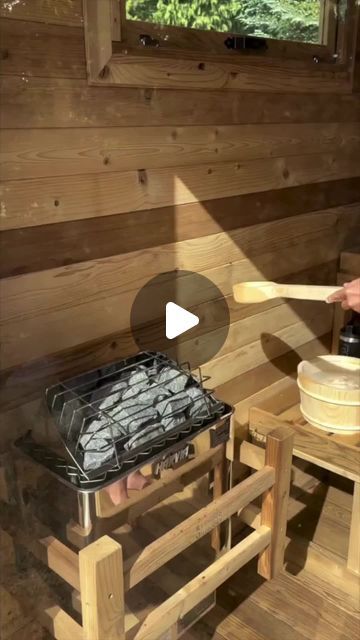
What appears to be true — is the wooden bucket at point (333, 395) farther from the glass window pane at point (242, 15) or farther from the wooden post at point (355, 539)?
the glass window pane at point (242, 15)

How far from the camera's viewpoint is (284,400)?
1688mm

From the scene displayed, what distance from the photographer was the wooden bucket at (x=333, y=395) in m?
1.47

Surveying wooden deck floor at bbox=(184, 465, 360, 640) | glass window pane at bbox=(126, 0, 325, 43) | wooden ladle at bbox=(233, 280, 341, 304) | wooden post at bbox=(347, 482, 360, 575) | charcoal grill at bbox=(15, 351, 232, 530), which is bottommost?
wooden deck floor at bbox=(184, 465, 360, 640)

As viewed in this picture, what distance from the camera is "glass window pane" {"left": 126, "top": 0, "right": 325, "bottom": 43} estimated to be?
1190 millimetres

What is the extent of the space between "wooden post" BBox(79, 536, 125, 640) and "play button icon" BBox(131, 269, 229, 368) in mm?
448

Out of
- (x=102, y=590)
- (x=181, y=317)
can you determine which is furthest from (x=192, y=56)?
(x=102, y=590)

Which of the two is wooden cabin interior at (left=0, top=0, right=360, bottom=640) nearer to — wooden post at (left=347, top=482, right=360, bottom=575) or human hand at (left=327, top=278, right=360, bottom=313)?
wooden post at (left=347, top=482, right=360, bottom=575)

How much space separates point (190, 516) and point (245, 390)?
53 centimetres

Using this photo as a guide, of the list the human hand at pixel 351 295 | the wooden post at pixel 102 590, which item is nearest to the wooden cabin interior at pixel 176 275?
the wooden post at pixel 102 590

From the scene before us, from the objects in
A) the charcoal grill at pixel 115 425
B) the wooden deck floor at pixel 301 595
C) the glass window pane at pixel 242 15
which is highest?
the glass window pane at pixel 242 15

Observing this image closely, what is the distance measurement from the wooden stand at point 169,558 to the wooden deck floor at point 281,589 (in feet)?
0.17

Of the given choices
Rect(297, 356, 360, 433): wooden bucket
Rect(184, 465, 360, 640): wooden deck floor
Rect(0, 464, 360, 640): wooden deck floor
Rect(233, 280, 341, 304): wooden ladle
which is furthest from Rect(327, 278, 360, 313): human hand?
Rect(184, 465, 360, 640): wooden deck floor

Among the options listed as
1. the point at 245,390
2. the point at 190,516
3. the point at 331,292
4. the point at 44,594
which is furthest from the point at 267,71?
the point at 44,594

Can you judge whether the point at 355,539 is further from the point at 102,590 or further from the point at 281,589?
the point at 102,590
